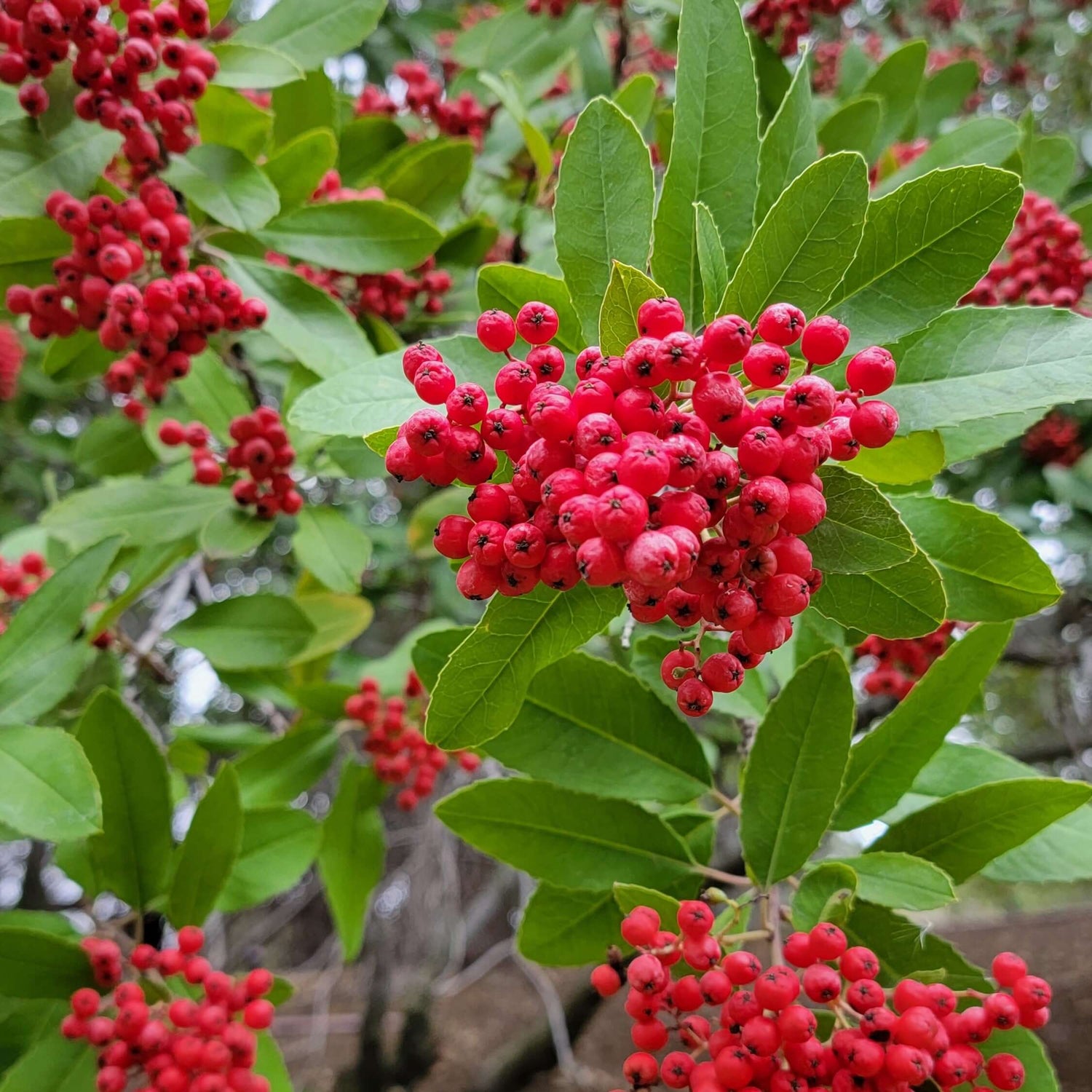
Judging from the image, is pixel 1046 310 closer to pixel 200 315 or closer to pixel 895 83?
pixel 200 315

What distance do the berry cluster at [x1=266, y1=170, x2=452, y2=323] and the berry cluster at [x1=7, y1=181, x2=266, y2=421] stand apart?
42 centimetres

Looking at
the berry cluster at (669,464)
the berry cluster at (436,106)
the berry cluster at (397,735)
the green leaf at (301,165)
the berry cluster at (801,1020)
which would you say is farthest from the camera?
the berry cluster at (436,106)

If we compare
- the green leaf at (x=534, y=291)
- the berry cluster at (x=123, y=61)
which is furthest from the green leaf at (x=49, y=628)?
the green leaf at (x=534, y=291)

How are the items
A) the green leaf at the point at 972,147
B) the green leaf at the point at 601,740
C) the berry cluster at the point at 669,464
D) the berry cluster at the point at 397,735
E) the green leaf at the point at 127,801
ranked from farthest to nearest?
the berry cluster at the point at 397,735 → the green leaf at the point at 972,147 → the green leaf at the point at 127,801 → the green leaf at the point at 601,740 → the berry cluster at the point at 669,464

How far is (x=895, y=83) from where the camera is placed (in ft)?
8.38

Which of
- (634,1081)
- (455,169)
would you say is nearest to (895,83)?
(455,169)

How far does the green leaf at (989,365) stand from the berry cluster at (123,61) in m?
1.42

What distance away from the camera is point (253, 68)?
1.81 m

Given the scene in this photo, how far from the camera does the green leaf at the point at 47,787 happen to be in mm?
1362

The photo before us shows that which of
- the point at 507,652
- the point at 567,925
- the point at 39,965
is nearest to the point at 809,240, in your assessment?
the point at 507,652

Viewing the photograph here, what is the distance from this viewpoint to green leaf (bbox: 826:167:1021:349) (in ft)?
3.39

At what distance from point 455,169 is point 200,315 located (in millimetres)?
851

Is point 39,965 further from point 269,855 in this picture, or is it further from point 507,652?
point 507,652

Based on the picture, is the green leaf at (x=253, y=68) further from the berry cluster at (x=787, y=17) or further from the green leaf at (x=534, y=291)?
the berry cluster at (x=787, y=17)
